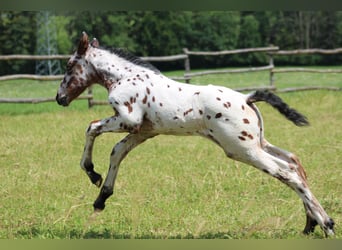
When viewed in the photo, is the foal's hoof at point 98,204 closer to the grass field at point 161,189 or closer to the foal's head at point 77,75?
the grass field at point 161,189

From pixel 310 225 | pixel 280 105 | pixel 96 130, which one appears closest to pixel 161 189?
pixel 96 130

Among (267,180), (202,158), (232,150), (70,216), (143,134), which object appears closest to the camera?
(232,150)

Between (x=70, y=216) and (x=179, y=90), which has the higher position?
(x=179, y=90)

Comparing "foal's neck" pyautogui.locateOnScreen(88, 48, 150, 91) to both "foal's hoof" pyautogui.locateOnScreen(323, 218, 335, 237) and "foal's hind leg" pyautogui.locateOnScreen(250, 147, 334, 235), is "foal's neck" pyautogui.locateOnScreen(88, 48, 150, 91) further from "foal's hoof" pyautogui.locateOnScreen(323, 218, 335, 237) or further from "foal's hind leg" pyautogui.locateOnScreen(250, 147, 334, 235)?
"foal's hoof" pyautogui.locateOnScreen(323, 218, 335, 237)

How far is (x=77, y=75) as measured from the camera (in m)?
4.29

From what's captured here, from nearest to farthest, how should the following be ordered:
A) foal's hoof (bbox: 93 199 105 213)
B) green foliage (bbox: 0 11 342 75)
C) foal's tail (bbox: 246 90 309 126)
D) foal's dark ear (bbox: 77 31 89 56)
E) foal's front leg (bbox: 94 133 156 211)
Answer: foal's tail (bbox: 246 90 309 126), foal's dark ear (bbox: 77 31 89 56), foal's front leg (bbox: 94 133 156 211), foal's hoof (bbox: 93 199 105 213), green foliage (bbox: 0 11 342 75)

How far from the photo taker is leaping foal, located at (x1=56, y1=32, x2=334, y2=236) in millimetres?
3799

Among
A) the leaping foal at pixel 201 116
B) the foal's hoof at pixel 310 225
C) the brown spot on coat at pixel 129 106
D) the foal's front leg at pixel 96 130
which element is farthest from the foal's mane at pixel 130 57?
the foal's hoof at pixel 310 225

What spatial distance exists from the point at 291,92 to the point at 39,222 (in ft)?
43.3

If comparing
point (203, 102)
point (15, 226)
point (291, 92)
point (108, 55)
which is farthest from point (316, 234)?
point (291, 92)

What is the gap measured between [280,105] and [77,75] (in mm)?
1666

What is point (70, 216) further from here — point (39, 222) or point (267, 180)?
point (267, 180)

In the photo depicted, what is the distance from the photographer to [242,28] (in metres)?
30.3

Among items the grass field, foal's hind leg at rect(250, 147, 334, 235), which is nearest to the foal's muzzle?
the grass field
